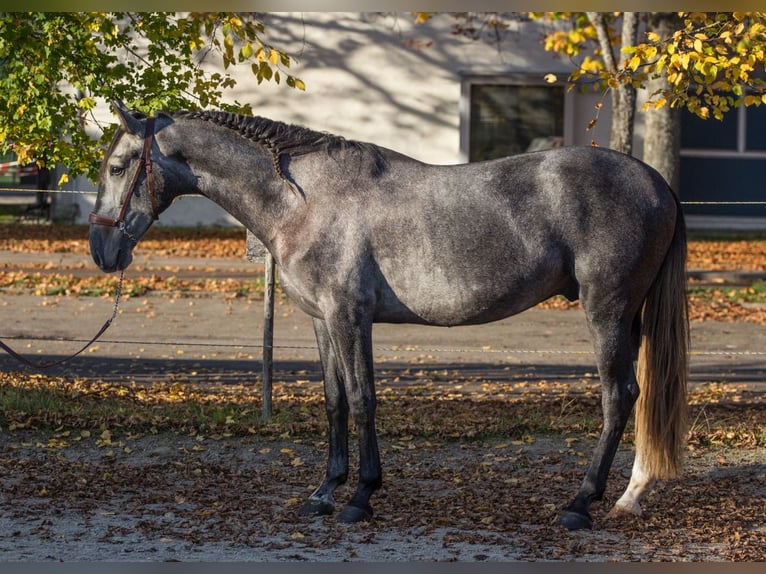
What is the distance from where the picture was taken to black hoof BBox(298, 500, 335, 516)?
21.6 ft

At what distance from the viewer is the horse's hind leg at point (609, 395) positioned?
6398 millimetres

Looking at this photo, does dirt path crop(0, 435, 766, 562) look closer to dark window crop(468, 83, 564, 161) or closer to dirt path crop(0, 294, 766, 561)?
dirt path crop(0, 294, 766, 561)

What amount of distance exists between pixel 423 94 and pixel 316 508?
61.0 feet

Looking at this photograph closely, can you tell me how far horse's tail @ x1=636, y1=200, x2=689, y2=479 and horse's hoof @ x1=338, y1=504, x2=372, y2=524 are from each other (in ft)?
4.96

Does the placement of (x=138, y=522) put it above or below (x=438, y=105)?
below

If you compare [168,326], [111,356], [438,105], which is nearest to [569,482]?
[111,356]

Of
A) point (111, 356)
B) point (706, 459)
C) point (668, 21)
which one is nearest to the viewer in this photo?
point (706, 459)

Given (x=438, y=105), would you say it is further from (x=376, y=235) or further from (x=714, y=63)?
(x=376, y=235)

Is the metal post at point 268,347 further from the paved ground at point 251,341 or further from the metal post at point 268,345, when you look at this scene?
the paved ground at point 251,341

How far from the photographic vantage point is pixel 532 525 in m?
6.43

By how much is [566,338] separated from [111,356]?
4.89 meters

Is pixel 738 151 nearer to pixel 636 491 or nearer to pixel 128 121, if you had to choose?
pixel 636 491

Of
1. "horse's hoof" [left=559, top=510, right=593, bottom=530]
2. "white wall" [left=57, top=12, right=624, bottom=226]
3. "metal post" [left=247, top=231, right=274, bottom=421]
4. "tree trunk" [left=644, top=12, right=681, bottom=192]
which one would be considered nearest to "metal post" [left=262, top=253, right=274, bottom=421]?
"metal post" [left=247, top=231, right=274, bottom=421]

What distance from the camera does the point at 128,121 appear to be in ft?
20.8
